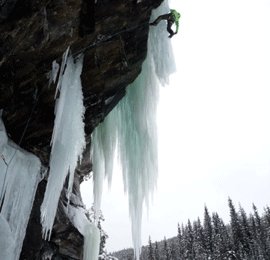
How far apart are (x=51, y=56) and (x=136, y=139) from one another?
9.92ft

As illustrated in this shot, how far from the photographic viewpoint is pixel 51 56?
5.09 m

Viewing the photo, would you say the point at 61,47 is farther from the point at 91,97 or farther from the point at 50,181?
the point at 50,181

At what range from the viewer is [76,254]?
799cm

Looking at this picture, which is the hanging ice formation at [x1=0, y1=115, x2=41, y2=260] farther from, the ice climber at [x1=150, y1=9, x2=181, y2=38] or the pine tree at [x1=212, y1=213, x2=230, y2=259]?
the pine tree at [x1=212, y1=213, x2=230, y2=259]

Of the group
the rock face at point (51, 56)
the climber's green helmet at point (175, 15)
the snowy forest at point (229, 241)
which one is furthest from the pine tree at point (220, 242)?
the climber's green helmet at point (175, 15)

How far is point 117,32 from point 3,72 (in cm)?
186

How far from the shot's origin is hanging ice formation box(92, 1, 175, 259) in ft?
23.3

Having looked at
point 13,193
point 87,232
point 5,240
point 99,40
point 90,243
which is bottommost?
point 5,240

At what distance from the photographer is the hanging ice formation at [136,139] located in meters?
7.09

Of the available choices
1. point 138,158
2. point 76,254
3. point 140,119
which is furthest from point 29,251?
point 140,119

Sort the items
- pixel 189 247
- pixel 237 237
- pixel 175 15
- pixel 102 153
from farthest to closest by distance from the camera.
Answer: pixel 189 247
pixel 237 237
pixel 102 153
pixel 175 15

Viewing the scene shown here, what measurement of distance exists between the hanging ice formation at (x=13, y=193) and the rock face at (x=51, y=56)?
61 centimetres

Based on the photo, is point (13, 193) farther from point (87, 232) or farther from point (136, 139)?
point (87, 232)

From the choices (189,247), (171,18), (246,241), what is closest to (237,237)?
(246,241)
